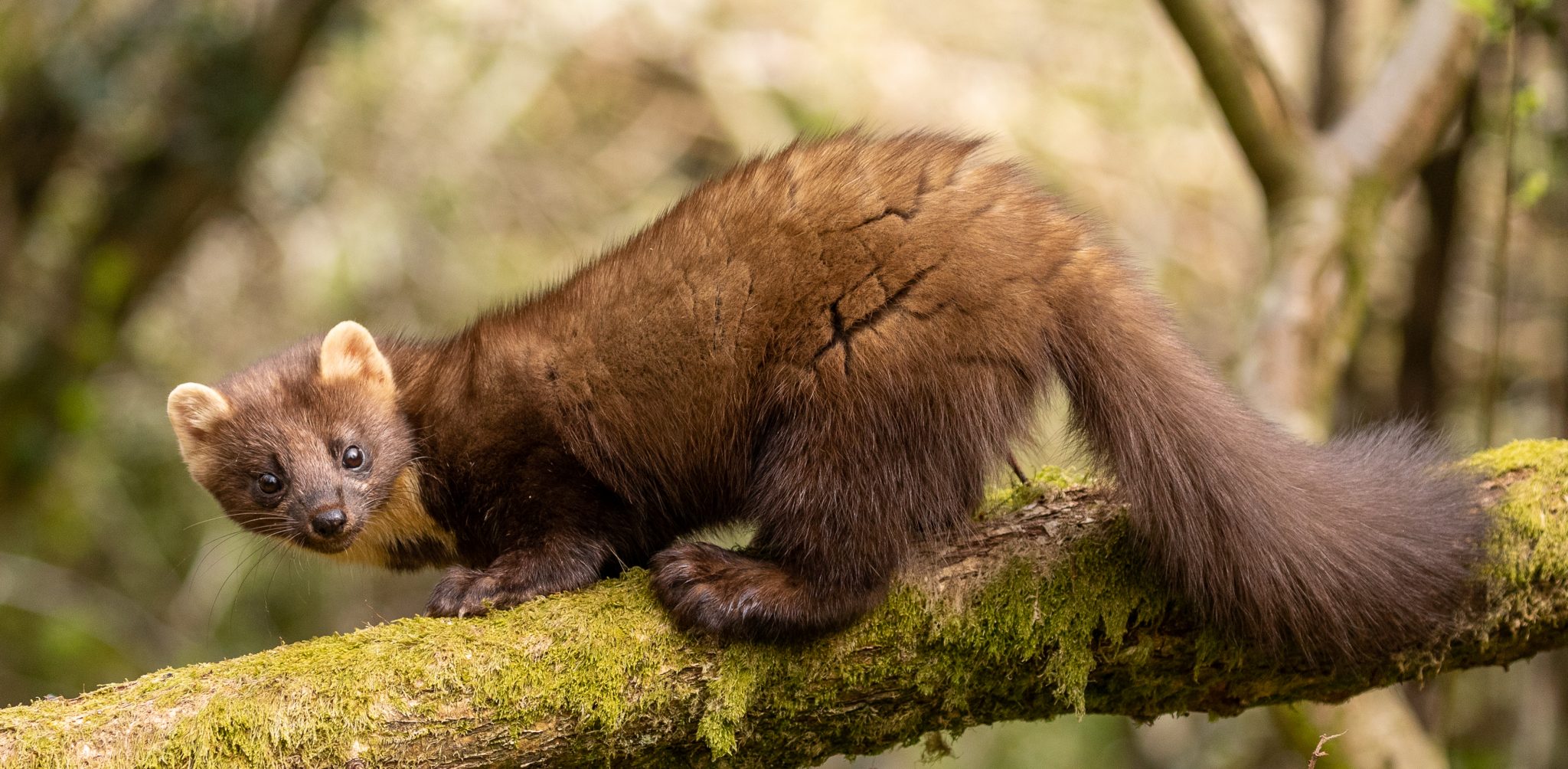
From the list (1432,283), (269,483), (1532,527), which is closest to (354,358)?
(269,483)

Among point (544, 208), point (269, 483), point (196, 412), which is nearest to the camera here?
point (269, 483)

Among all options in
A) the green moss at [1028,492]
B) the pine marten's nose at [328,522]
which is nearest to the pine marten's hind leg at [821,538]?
the green moss at [1028,492]

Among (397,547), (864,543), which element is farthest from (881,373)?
(397,547)

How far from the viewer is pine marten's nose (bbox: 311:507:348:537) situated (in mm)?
4758

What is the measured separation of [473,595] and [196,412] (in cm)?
168

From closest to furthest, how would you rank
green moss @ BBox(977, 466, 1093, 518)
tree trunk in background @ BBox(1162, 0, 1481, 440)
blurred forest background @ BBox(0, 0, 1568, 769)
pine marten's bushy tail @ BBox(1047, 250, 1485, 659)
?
pine marten's bushy tail @ BBox(1047, 250, 1485, 659)
green moss @ BBox(977, 466, 1093, 518)
tree trunk in background @ BBox(1162, 0, 1481, 440)
blurred forest background @ BBox(0, 0, 1568, 769)

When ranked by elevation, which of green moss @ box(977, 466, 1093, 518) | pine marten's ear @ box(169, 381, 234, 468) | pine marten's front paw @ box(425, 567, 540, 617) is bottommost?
green moss @ box(977, 466, 1093, 518)

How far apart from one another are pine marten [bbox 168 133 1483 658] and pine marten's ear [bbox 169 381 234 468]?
59mm

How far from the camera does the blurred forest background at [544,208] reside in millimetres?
8070

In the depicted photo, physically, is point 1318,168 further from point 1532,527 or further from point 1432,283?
point 1432,283

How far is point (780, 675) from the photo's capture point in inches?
152

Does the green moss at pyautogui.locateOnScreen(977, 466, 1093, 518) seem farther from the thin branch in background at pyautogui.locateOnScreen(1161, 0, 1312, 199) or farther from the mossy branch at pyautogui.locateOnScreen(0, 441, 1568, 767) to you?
the thin branch in background at pyautogui.locateOnScreen(1161, 0, 1312, 199)

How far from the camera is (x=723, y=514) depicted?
4.70 metres

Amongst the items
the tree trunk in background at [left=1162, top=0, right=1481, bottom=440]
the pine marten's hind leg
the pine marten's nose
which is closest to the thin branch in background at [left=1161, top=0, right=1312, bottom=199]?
the tree trunk in background at [left=1162, top=0, right=1481, bottom=440]
